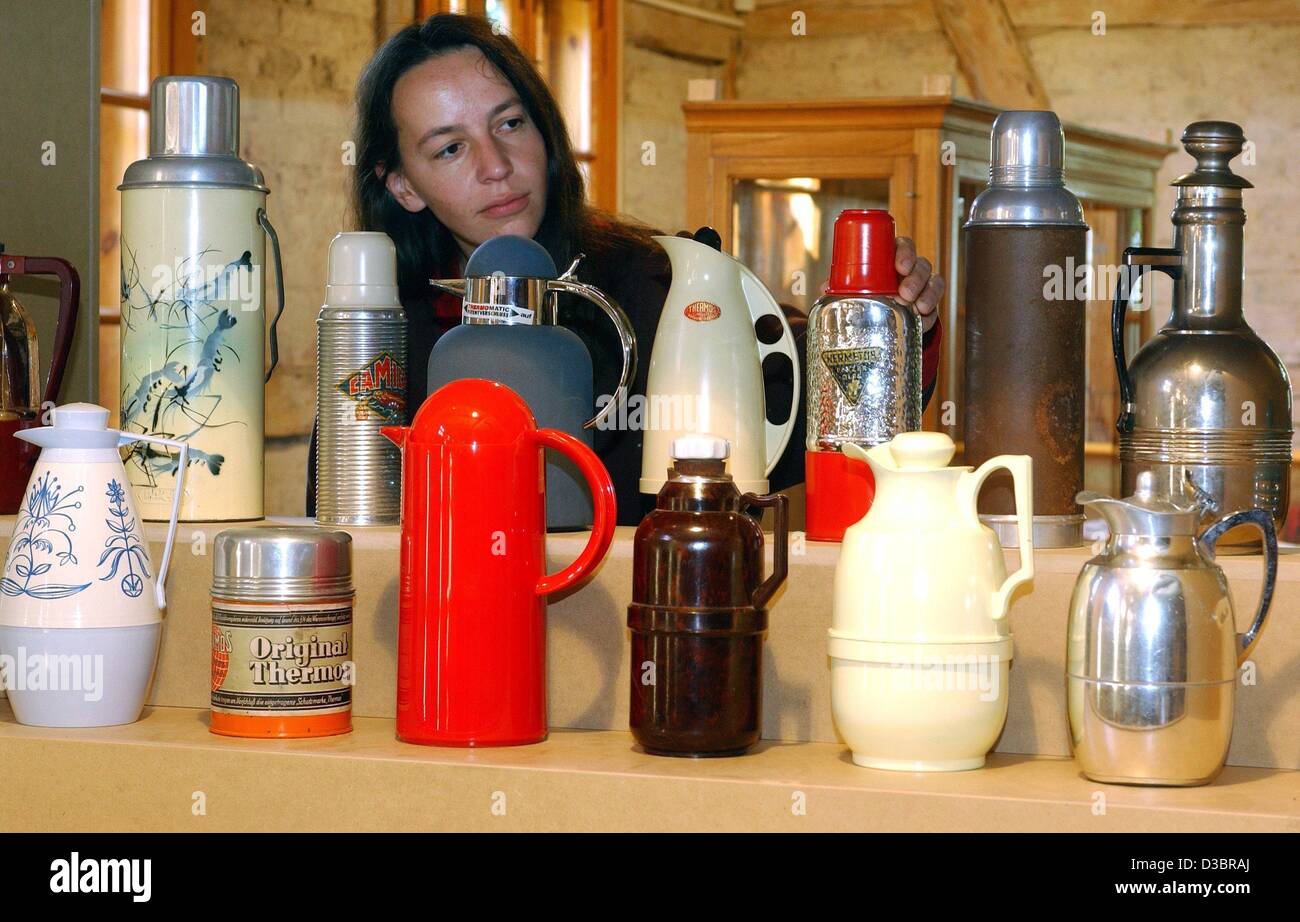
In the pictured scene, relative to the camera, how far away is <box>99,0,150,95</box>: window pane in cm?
346

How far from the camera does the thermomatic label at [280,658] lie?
115 centimetres

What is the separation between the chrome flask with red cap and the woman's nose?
0.78 metres

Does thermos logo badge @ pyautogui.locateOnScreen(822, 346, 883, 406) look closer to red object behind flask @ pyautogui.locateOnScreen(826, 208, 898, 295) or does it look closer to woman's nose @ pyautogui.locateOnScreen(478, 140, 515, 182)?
red object behind flask @ pyautogui.locateOnScreen(826, 208, 898, 295)

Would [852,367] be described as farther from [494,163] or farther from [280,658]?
[494,163]

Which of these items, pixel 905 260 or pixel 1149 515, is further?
pixel 905 260

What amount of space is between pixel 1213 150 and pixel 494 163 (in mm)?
942

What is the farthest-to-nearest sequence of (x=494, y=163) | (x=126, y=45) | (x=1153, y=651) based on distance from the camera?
(x=126, y=45)
(x=494, y=163)
(x=1153, y=651)

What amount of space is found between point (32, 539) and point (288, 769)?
0.27 m

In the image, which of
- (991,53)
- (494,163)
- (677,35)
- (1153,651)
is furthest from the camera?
(991,53)

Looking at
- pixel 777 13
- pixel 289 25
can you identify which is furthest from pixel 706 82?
pixel 777 13

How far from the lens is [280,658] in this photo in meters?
1.16

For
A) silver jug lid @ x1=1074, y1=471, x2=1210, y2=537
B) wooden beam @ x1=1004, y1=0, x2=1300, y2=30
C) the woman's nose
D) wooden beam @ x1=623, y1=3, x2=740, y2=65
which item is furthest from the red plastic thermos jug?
wooden beam @ x1=1004, y1=0, x2=1300, y2=30

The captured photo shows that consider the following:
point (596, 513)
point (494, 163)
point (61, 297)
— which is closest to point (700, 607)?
point (596, 513)

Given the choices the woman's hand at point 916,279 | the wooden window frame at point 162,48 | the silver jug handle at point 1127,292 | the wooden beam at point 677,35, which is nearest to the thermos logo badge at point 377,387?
the woman's hand at point 916,279
